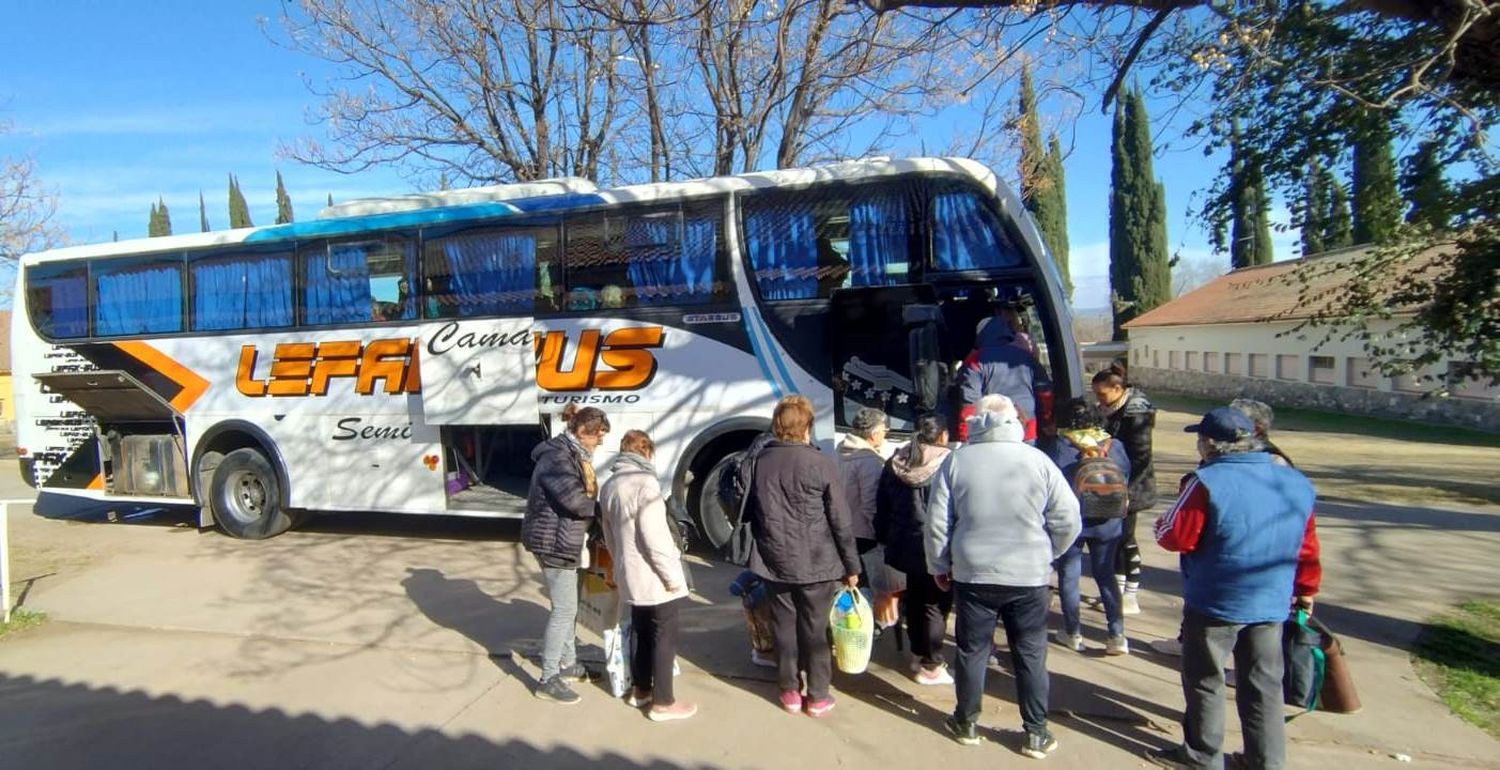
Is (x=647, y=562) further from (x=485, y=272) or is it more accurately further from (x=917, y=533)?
(x=485, y=272)

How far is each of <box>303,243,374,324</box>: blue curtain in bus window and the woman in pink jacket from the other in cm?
545

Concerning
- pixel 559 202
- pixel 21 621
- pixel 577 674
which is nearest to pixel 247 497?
pixel 21 621

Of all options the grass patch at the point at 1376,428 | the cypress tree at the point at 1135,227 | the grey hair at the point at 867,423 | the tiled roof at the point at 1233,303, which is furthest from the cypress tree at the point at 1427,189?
the cypress tree at the point at 1135,227

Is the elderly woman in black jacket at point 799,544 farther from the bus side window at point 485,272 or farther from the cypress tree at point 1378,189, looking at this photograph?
the cypress tree at point 1378,189

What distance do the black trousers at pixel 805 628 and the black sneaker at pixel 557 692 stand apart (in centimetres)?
117

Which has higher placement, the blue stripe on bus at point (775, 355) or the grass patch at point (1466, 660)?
the blue stripe on bus at point (775, 355)

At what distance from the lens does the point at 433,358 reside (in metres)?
8.32

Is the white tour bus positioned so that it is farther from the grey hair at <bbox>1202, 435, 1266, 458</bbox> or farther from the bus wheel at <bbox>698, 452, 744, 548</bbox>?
the grey hair at <bbox>1202, 435, 1266, 458</bbox>

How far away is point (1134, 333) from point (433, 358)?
43.6 metres

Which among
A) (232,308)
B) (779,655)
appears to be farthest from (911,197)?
(232,308)

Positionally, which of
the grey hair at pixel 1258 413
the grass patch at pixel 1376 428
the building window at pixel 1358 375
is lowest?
the grass patch at pixel 1376 428

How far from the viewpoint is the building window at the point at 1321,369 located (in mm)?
29078

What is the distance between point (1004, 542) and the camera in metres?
3.97

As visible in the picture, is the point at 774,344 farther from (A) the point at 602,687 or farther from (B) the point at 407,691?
(B) the point at 407,691
